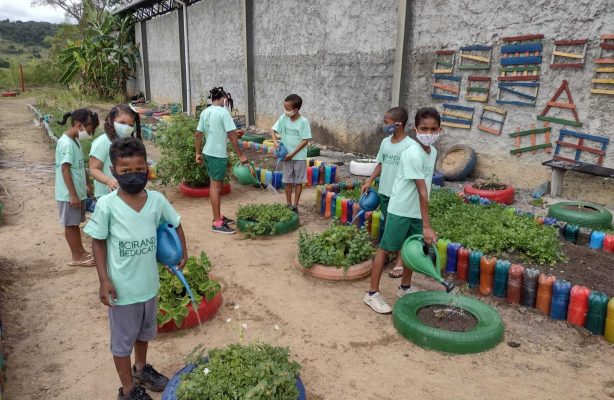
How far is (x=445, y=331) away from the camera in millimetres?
3592

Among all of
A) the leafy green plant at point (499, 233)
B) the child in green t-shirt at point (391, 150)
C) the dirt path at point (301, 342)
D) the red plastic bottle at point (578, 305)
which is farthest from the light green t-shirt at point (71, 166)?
the red plastic bottle at point (578, 305)

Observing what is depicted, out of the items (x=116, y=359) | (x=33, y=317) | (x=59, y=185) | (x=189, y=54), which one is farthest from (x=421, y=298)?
(x=189, y=54)

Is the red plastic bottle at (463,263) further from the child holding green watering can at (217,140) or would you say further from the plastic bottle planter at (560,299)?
the child holding green watering can at (217,140)

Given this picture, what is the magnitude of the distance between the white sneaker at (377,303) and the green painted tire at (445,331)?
0.16 meters

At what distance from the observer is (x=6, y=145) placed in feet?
41.9

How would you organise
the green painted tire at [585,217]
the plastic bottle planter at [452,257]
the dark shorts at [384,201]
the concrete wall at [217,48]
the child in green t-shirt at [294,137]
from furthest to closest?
the concrete wall at [217,48]
the child in green t-shirt at [294,137]
the green painted tire at [585,217]
the dark shorts at [384,201]
the plastic bottle planter at [452,257]

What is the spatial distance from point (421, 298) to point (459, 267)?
0.85m

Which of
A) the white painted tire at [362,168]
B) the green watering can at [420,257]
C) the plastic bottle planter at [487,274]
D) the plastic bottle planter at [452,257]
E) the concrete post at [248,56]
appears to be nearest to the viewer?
the green watering can at [420,257]

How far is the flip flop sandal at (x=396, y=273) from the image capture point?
193 inches

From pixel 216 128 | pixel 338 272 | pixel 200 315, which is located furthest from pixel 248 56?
pixel 200 315

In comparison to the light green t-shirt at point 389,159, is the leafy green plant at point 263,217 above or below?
below

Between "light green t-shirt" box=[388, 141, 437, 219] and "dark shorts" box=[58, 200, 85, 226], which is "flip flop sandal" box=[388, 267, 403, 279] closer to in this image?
"light green t-shirt" box=[388, 141, 437, 219]

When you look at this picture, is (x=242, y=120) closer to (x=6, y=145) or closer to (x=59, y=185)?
(x=6, y=145)

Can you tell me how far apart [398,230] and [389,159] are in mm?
985
